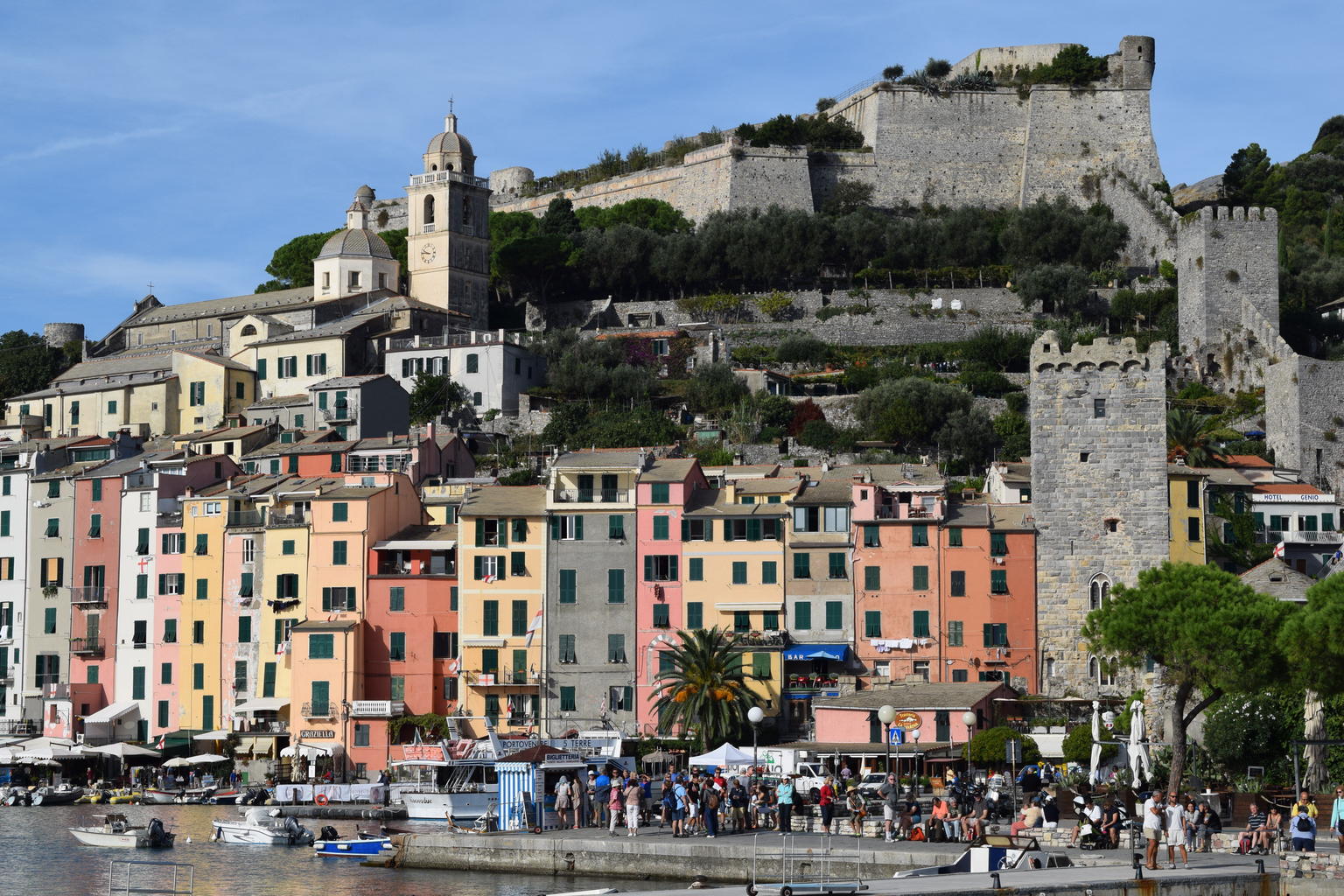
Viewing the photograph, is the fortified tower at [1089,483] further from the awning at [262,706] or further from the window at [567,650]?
the awning at [262,706]

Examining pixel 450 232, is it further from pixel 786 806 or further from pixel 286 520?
pixel 786 806

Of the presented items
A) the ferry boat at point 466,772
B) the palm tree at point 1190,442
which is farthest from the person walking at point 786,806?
the palm tree at point 1190,442

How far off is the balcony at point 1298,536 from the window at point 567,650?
2379 cm

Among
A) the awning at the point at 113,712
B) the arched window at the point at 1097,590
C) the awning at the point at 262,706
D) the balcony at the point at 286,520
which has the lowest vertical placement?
the awning at the point at 113,712

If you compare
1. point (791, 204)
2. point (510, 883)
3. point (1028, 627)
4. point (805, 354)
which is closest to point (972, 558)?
point (1028, 627)

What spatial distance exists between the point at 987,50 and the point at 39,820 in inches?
3159

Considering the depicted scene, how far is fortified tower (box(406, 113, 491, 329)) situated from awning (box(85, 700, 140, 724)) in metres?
38.8

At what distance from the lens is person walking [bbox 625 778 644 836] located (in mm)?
39362

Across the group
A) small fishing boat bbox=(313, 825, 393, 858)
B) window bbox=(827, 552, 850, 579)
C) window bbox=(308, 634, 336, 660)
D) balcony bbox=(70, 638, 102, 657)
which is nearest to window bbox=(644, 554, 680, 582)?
window bbox=(827, 552, 850, 579)

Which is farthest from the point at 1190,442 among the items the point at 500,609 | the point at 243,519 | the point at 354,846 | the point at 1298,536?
the point at 354,846

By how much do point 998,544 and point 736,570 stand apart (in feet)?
25.8

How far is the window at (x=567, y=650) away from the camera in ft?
203

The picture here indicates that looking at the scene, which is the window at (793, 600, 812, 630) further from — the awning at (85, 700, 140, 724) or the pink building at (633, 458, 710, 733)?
the awning at (85, 700, 140, 724)

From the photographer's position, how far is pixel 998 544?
2367 inches
